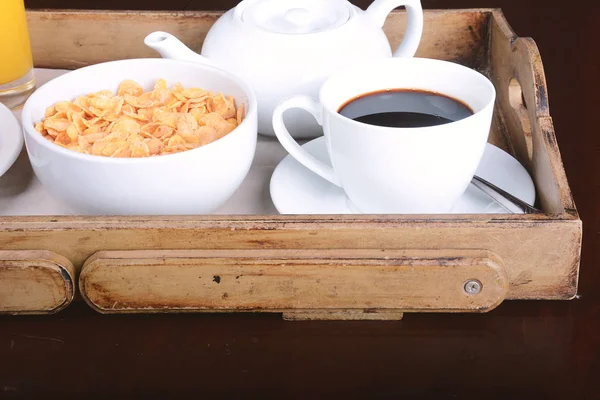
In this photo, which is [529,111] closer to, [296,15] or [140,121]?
[296,15]

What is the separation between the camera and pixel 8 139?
87 centimetres

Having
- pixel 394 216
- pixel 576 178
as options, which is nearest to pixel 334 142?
pixel 394 216

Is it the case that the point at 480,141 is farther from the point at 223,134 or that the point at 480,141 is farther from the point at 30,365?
the point at 30,365

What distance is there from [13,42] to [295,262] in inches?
19.0

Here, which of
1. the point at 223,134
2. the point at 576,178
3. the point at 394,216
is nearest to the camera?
the point at 394,216

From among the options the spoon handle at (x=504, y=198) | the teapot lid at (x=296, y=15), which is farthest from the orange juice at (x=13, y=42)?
the spoon handle at (x=504, y=198)

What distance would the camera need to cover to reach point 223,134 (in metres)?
0.83

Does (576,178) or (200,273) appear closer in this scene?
(200,273)

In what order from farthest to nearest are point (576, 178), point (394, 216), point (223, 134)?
point (576, 178) < point (223, 134) < point (394, 216)

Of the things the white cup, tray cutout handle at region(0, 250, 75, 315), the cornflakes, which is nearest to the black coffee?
the white cup

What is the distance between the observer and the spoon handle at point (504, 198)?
2.54 feet

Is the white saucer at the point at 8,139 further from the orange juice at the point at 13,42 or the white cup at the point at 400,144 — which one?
the white cup at the point at 400,144

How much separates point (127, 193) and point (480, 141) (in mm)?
300

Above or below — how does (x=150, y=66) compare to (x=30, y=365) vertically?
above
